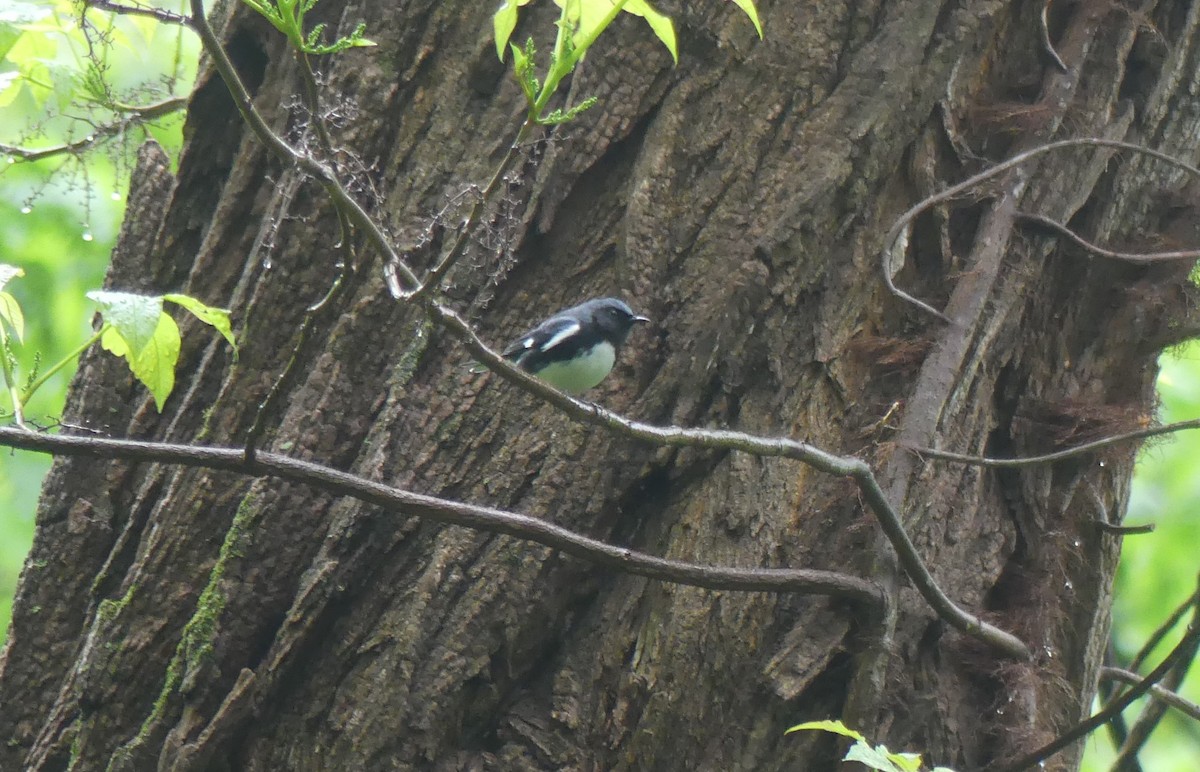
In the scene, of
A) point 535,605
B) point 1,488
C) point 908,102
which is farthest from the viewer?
point 1,488

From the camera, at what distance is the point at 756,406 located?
9.52ft

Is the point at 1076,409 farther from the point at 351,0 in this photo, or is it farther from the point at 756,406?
the point at 351,0

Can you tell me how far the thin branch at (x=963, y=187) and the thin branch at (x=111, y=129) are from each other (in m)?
2.54

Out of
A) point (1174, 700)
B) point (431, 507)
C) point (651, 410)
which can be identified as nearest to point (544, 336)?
point (651, 410)

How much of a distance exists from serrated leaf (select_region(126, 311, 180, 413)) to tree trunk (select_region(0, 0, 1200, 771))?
95 cm

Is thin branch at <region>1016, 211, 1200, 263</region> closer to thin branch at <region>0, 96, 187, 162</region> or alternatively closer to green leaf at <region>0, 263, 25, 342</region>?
green leaf at <region>0, 263, 25, 342</region>

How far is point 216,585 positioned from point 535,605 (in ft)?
2.76

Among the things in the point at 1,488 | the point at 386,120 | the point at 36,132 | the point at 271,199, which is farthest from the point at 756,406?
the point at 1,488

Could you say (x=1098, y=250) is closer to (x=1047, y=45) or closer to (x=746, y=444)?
(x=1047, y=45)

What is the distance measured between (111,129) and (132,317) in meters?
2.29

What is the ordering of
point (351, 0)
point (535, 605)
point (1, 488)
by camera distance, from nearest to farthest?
point (535, 605) → point (351, 0) → point (1, 488)

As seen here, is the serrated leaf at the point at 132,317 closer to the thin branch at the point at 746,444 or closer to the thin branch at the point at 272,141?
the thin branch at the point at 272,141

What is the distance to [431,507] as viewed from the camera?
7.23ft

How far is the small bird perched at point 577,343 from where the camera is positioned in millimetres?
3080
